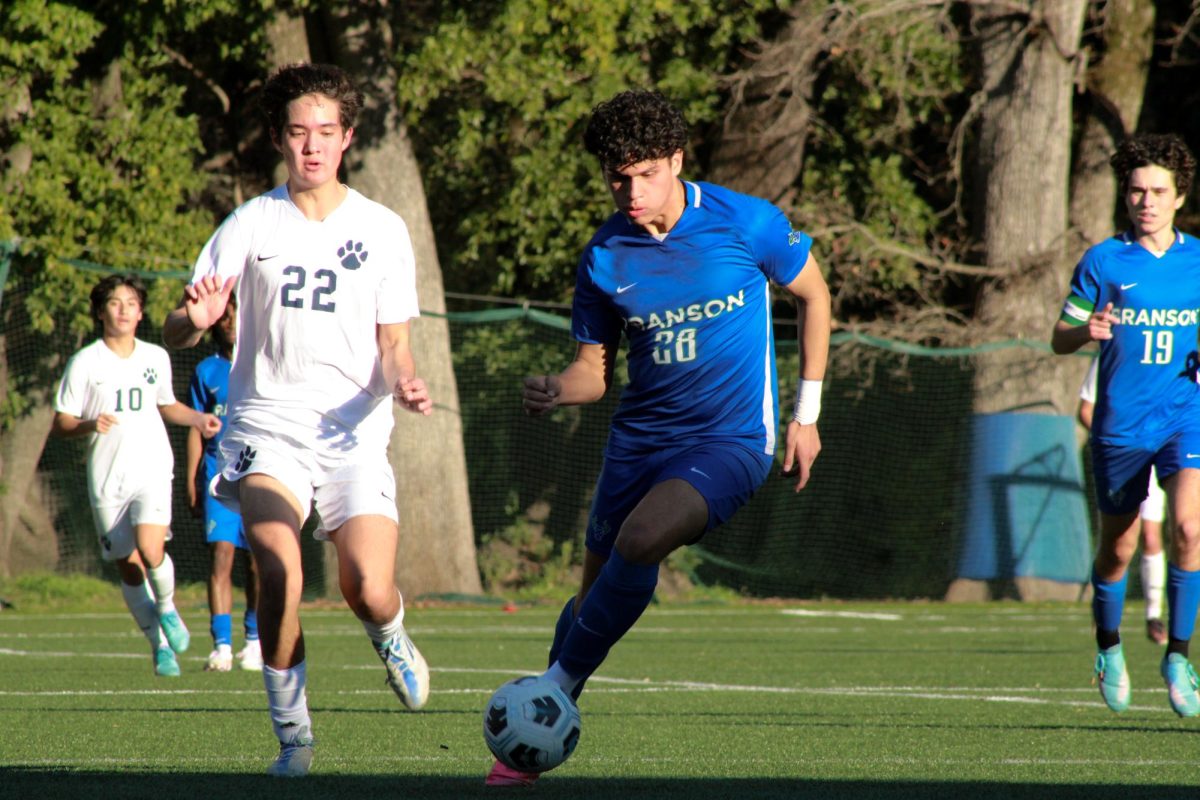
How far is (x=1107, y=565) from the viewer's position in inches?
319

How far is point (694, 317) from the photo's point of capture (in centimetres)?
545

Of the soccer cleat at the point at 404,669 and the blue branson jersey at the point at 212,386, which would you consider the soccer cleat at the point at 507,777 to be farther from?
the blue branson jersey at the point at 212,386

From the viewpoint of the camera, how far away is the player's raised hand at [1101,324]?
7.36m

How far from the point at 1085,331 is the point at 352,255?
3.41 m

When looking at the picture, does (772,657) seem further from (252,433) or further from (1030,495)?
(1030,495)

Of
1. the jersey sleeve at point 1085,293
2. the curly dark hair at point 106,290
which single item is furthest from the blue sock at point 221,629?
the jersey sleeve at point 1085,293

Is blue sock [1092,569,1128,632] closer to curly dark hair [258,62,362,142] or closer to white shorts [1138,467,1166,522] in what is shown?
curly dark hair [258,62,362,142]

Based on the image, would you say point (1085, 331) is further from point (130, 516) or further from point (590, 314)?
point (130, 516)

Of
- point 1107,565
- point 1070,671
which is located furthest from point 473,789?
point 1070,671

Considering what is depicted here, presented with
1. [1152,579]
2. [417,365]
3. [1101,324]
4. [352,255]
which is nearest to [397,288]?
[352,255]

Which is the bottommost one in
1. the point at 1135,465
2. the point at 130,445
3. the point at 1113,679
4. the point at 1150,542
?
the point at 1150,542

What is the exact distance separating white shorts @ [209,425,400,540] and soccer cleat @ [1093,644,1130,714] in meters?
3.47

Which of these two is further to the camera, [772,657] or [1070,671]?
[772,657]

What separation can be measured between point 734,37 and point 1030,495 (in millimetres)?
6601
